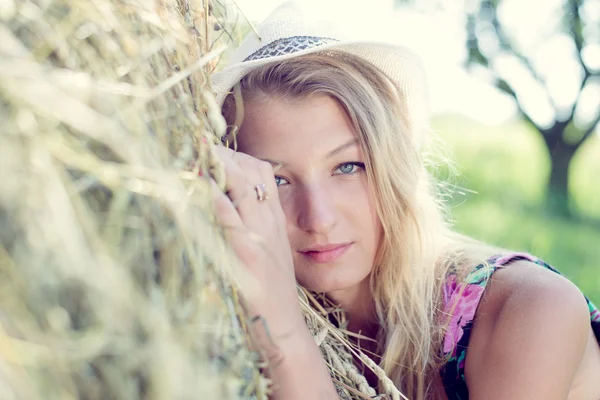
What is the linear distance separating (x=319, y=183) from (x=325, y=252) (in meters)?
0.20

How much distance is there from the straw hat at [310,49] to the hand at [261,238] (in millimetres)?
529

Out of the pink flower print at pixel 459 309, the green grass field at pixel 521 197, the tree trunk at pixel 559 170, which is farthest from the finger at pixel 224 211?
the tree trunk at pixel 559 170

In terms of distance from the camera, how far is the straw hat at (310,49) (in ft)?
6.17

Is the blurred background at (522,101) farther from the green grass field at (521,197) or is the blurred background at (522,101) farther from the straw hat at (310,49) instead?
the straw hat at (310,49)

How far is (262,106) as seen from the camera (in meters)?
1.93

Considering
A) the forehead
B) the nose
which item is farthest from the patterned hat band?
the nose

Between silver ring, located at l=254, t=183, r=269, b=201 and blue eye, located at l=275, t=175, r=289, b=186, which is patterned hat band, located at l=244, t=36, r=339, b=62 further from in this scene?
silver ring, located at l=254, t=183, r=269, b=201

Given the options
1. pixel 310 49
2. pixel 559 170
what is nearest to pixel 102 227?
pixel 310 49

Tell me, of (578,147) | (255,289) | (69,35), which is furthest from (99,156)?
(578,147)

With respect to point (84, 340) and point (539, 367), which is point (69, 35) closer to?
point (84, 340)

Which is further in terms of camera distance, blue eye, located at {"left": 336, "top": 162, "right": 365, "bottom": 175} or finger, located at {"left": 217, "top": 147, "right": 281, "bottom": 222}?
blue eye, located at {"left": 336, "top": 162, "right": 365, "bottom": 175}

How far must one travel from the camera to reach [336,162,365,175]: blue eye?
1915 millimetres

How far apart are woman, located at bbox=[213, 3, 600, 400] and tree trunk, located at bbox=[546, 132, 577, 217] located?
751cm

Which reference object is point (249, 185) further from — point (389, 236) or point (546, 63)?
point (546, 63)
